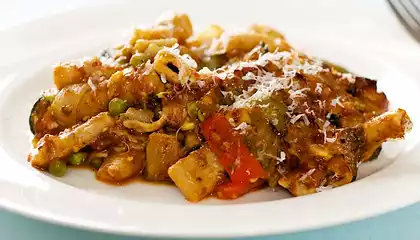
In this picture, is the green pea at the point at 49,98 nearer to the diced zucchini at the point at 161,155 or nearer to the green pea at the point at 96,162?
the green pea at the point at 96,162

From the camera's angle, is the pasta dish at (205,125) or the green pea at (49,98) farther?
the green pea at (49,98)

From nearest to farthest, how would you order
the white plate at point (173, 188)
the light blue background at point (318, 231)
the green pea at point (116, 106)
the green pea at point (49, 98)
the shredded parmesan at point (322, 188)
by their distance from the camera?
the white plate at point (173, 188), the light blue background at point (318, 231), the shredded parmesan at point (322, 188), the green pea at point (116, 106), the green pea at point (49, 98)

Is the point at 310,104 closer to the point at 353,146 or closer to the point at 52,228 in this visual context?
the point at 353,146

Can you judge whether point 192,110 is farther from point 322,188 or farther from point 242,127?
point 322,188

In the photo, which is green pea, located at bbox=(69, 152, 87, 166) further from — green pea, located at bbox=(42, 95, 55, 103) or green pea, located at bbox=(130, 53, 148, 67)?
green pea, located at bbox=(130, 53, 148, 67)

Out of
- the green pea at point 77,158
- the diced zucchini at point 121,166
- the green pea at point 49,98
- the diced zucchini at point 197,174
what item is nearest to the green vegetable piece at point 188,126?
the diced zucchini at point 197,174

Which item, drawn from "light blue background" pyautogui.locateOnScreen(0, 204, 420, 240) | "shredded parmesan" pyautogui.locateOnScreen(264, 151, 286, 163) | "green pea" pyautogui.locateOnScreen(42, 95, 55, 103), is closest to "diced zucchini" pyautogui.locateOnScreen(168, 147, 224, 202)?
"shredded parmesan" pyautogui.locateOnScreen(264, 151, 286, 163)

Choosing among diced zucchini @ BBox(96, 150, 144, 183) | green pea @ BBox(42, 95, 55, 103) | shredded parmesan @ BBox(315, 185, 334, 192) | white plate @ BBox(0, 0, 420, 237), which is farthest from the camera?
green pea @ BBox(42, 95, 55, 103)
